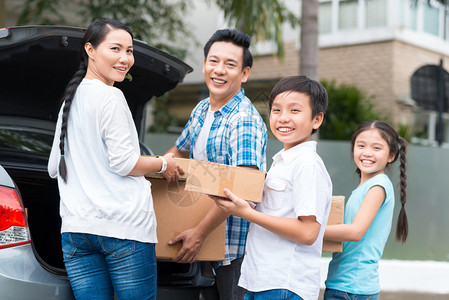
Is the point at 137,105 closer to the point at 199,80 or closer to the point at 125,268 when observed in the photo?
the point at 125,268

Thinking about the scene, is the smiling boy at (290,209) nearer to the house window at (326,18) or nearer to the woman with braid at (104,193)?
the woman with braid at (104,193)

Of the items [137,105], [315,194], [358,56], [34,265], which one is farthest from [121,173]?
[358,56]

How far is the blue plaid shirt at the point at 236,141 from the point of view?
230 centimetres

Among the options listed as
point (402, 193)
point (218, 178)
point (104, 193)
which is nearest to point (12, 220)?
point (104, 193)

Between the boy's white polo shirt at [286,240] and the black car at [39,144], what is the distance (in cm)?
67

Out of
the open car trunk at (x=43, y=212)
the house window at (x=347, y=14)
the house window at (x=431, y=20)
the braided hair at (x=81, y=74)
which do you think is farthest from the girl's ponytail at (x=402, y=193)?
the house window at (x=431, y=20)

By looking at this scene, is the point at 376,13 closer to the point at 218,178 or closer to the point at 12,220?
the point at 218,178

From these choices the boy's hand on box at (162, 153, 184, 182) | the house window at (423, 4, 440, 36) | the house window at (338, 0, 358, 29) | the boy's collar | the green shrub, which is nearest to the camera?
the boy's collar

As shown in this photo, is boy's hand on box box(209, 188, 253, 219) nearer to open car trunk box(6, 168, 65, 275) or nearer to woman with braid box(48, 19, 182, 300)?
woman with braid box(48, 19, 182, 300)

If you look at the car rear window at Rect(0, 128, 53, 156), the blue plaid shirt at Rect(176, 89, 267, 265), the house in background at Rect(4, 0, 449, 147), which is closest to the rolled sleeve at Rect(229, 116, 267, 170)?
the blue plaid shirt at Rect(176, 89, 267, 265)

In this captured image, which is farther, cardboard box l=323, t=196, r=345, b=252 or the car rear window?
the car rear window

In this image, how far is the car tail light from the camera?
2107mm

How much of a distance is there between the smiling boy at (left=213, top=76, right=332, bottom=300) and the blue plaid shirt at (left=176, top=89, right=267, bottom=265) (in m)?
0.18

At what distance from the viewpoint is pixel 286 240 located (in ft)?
6.65
